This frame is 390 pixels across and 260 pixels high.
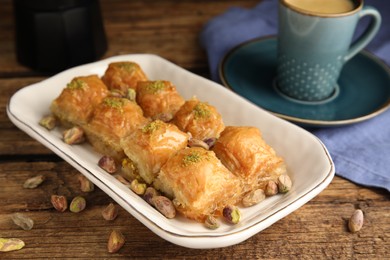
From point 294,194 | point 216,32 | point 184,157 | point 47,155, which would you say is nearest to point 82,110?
point 47,155

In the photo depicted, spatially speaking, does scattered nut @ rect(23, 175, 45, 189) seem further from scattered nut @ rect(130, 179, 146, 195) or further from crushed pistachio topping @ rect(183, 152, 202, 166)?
crushed pistachio topping @ rect(183, 152, 202, 166)

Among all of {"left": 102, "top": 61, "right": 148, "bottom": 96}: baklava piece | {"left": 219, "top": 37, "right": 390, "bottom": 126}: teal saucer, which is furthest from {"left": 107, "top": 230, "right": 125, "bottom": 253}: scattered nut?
{"left": 219, "top": 37, "right": 390, "bottom": 126}: teal saucer

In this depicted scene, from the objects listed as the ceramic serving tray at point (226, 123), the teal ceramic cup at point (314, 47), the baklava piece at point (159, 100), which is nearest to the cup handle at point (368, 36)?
the teal ceramic cup at point (314, 47)

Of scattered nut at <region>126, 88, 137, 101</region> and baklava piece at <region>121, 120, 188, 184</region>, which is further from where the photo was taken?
scattered nut at <region>126, 88, 137, 101</region>

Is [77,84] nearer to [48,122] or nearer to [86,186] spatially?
[48,122]

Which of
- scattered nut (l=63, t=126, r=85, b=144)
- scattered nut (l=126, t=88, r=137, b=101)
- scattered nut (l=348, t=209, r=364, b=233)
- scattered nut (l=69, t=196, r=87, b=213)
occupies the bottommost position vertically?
scattered nut (l=348, t=209, r=364, b=233)

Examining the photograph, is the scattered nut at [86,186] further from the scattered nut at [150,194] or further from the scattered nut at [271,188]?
the scattered nut at [271,188]
